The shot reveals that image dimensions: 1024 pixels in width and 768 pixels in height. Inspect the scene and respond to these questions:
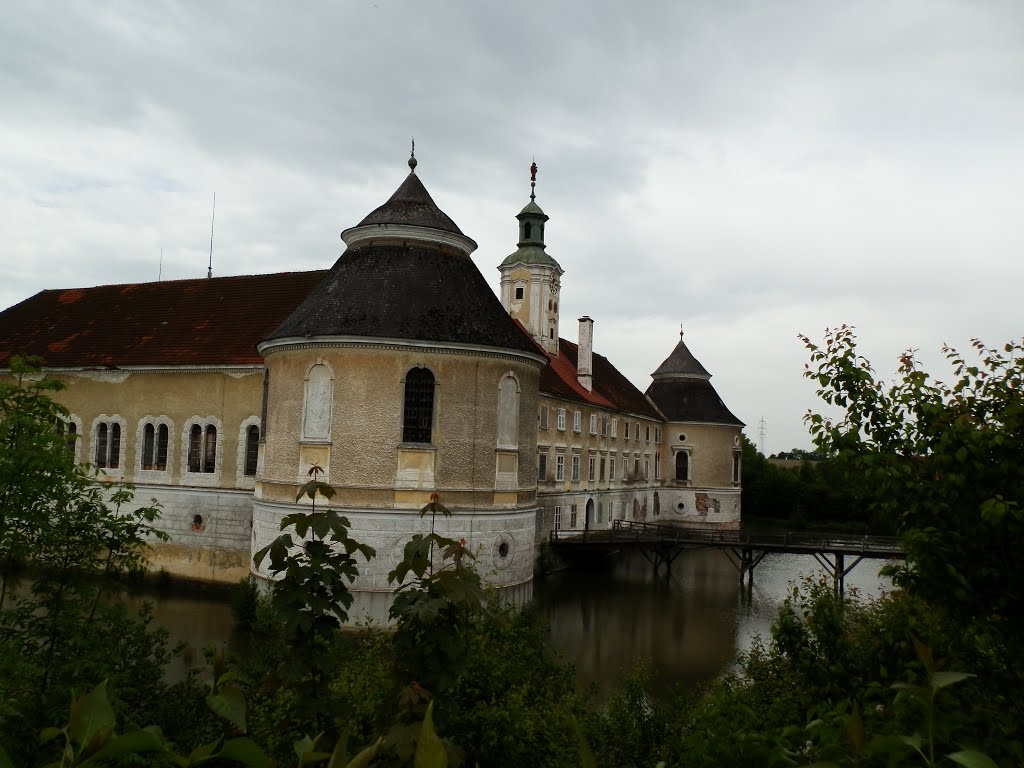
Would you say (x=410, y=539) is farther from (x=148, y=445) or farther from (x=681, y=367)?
(x=681, y=367)

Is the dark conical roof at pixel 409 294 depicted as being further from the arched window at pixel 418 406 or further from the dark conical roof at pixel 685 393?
the dark conical roof at pixel 685 393

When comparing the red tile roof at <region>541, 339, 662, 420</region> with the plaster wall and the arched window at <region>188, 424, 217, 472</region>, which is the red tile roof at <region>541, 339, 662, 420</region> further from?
the arched window at <region>188, 424, 217, 472</region>

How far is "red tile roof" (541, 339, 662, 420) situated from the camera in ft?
115

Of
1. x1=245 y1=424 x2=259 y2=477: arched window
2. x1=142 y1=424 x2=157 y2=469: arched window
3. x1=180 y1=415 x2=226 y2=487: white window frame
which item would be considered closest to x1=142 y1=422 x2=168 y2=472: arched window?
x1=142 y1=424 x2=157 y2=469: arched window

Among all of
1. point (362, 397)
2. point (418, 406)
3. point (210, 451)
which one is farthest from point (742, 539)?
point (210, 451)

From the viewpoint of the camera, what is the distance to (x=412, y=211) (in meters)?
23.0

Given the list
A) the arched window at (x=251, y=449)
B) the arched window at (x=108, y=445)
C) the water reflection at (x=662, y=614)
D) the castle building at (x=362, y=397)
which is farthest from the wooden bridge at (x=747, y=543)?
the arched window at (x=108, y=445)

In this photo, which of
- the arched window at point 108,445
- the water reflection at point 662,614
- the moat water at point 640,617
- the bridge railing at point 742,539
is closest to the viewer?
the moat water at point 640,617

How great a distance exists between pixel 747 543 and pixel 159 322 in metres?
25.1

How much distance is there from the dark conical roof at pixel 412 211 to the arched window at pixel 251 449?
8.94 m

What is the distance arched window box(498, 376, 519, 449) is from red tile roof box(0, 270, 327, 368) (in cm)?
969

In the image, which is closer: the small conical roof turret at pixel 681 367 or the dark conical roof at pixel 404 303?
the dark conical roof at pixel 404 303

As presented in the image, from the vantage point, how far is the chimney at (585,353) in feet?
131

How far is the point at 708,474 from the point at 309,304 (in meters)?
31.7
